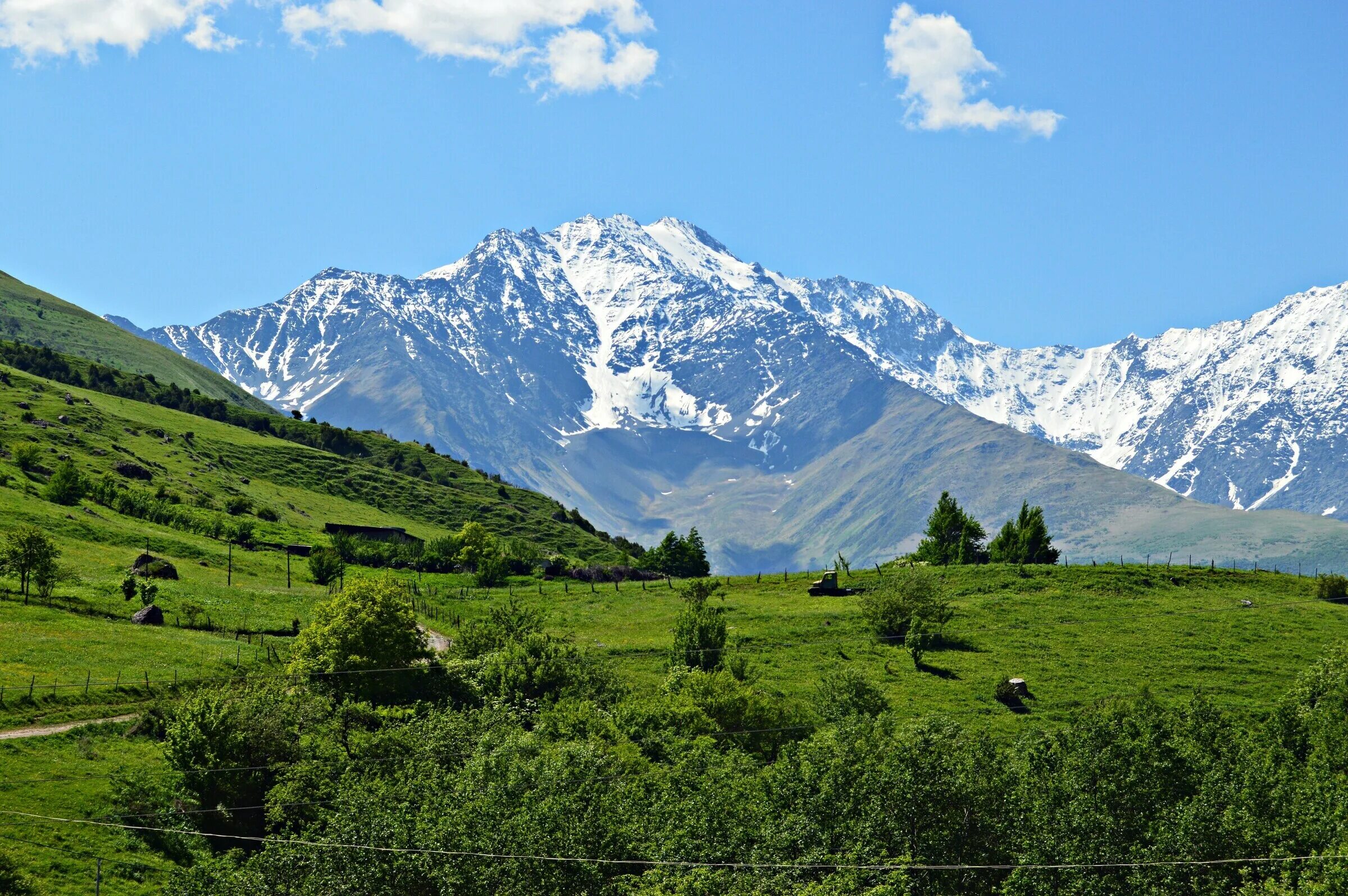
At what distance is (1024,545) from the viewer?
15762cm

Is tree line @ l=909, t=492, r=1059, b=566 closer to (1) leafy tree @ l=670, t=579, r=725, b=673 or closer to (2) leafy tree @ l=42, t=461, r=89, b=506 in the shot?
(1) leafy tree @ l=670, t=579, r=725, b=673

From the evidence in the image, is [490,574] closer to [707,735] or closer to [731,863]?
[707,735]

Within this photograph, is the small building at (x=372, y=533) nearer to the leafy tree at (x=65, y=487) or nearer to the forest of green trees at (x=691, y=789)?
the leafy tree at (x=65, y=487)

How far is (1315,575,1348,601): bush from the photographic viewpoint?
13738 cm

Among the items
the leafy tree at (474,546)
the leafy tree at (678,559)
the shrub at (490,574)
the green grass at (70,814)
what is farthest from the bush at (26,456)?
the green grass at (70,814)

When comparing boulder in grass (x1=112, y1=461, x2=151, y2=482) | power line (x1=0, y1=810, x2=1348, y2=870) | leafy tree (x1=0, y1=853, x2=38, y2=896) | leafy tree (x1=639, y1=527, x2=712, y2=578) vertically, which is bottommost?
leafy tree (x1=0, y1=853, x2=38, y2=896)

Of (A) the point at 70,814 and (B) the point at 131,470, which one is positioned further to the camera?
(B) the point at 131,470

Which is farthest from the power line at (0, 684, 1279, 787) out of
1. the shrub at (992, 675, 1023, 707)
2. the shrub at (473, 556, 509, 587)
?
the shrub at (473, 556, 509, 587)

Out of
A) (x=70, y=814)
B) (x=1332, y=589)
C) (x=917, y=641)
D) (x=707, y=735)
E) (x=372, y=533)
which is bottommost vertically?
(x=70, y=814)

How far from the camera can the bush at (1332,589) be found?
5408 inches

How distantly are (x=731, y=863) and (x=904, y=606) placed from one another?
61357 mm

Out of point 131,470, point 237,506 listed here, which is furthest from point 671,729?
point 131,470

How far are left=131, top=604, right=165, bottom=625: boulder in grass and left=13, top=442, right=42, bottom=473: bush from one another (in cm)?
7810

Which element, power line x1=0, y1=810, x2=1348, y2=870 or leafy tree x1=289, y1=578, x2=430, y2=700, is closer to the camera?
power line x1=0, y1=810, x2=1348, y2=870
